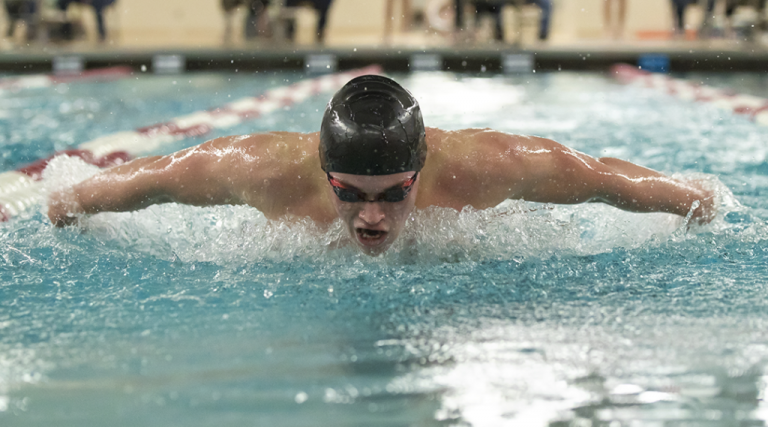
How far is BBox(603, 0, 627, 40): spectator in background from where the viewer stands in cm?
951

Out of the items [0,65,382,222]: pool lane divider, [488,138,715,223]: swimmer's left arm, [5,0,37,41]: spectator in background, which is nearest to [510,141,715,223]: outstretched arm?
[488,138,715,223]: swimmer's left arm

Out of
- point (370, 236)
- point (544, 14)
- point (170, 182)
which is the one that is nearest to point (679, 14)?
point (544, 14)

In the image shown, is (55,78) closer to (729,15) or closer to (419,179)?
(419,179)

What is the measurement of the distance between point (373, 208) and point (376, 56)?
22.0 feet

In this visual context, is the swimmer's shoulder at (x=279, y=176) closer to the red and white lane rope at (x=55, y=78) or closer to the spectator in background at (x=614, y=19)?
the red and white lane rope at (x=55, y=78)

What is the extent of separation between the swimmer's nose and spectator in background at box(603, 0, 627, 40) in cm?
848

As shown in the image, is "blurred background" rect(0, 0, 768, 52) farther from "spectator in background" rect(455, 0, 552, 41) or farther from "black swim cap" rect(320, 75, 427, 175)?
"black swim cap" rect(320, 75, 427, 175)

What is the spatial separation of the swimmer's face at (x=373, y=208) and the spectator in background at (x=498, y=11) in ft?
24.0

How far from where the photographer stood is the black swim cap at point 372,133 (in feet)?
6.42

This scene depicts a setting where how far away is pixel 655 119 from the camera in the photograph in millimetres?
5289

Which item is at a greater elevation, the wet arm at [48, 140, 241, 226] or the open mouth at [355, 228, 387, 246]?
the wet arm at [48, 140, 241, 226]

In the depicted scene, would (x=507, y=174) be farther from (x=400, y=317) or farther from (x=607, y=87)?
(x=607, y=87)

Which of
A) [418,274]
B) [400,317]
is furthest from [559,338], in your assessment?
[418,274]

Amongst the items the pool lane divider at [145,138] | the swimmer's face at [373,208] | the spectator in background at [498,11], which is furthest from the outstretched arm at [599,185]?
the spectator in background at [498,11]
